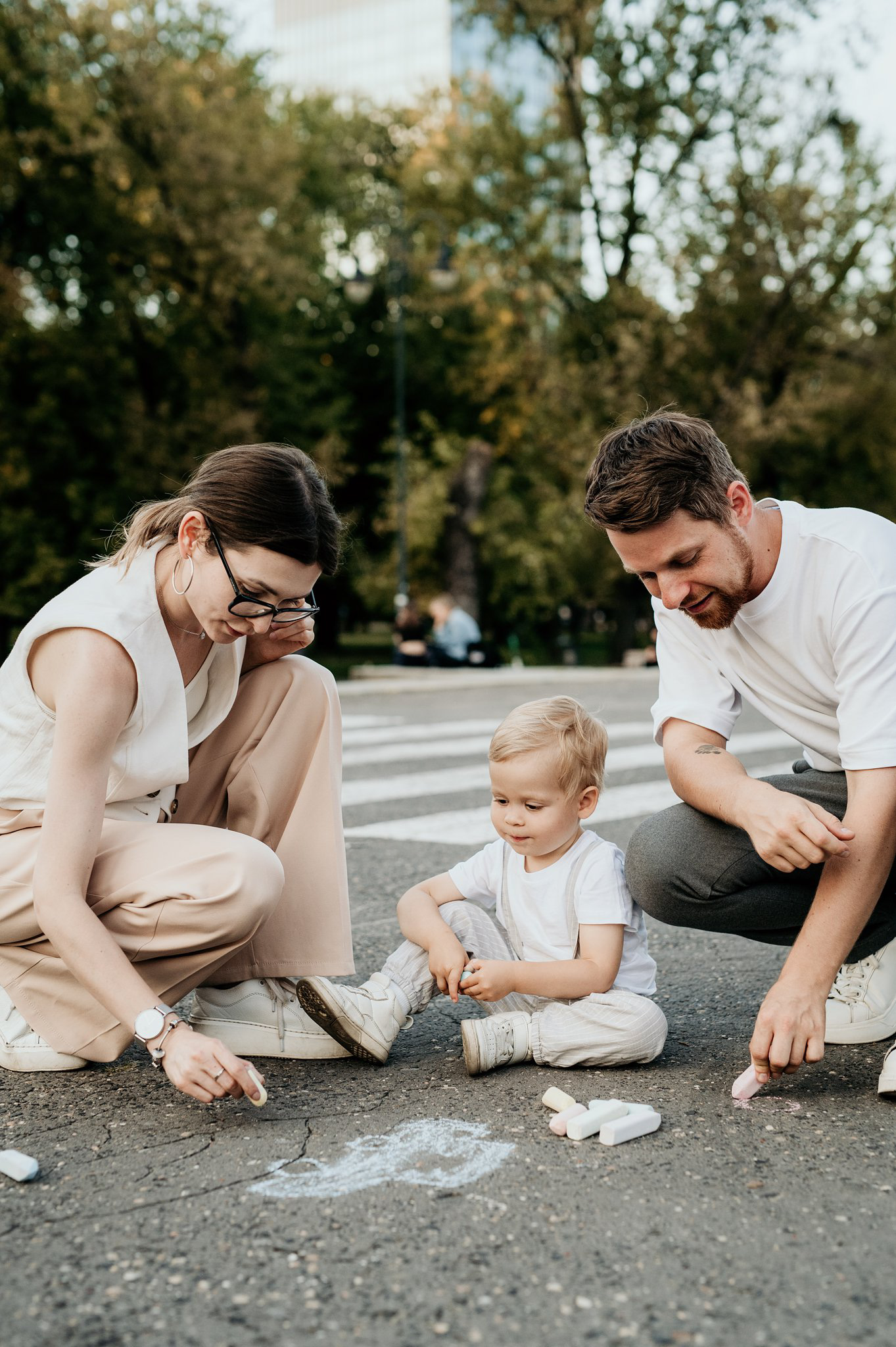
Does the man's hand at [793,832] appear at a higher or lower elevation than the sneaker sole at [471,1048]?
higher

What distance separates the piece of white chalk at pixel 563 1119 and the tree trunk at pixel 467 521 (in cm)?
2873

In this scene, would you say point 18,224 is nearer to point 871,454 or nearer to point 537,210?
point 537,210

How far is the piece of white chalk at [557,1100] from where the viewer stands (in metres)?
2.79

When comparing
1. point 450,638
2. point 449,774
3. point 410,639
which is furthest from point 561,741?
point 410,639

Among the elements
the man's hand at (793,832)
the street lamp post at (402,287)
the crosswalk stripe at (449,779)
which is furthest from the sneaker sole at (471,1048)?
the street lamp post at (402,287)

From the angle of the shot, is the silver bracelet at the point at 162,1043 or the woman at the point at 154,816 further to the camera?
the woman at the point at 154,816

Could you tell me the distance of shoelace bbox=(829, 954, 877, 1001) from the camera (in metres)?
3.31

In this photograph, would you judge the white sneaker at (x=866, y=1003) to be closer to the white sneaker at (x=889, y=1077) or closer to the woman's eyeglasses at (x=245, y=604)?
the white sneaker at (x=889, y=1077)

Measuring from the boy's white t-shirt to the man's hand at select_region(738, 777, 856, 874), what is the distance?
44 centimetres

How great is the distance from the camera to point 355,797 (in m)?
7.51

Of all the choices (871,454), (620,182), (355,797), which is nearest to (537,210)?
(620,182)

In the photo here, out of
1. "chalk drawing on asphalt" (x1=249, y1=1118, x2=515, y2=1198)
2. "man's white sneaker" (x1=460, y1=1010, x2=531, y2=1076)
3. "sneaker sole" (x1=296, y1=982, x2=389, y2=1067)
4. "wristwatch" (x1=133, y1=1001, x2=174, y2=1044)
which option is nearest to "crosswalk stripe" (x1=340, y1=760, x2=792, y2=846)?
"man's white sneaker" (x1=460, y1=1010, x2=531, y2=1076)

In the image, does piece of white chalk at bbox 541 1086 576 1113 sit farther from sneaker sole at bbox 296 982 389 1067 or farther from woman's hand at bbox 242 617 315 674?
woman's hand at bbox 242 617 315 674

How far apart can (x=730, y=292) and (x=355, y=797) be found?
19.9 m
